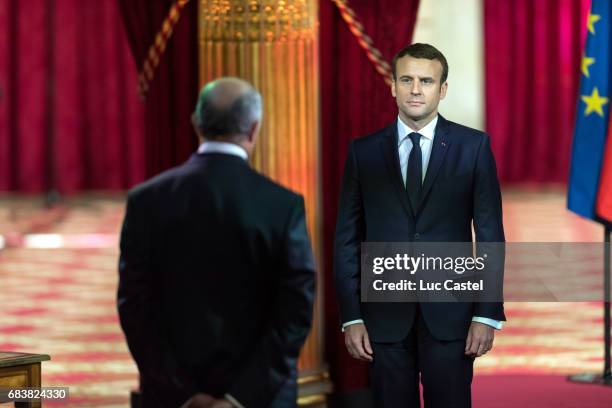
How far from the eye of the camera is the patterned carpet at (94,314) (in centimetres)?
643

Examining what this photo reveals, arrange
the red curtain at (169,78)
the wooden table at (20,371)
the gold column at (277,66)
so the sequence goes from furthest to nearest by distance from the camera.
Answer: the red curtain at (169,78)
the gold column at (277,66)
the wooden table at (20,371)

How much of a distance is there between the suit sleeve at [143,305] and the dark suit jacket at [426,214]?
85 cm

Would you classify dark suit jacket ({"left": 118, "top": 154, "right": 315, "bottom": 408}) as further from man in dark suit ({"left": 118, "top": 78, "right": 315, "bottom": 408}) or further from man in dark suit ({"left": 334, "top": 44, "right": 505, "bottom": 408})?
man in dark suit ({"left": 334, "top": 44, "right": 505, "bottom": 408})

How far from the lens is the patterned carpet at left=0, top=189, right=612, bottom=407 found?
6.43 metres

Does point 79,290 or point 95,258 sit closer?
point 79,290

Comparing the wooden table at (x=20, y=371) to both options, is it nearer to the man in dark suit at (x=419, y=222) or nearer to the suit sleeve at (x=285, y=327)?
the man in dark suit at (x=419, y=222)

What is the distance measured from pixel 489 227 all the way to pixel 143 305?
1.09 m

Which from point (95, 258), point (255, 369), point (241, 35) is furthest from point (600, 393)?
point (95, 258)

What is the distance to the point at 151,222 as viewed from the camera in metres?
2.68

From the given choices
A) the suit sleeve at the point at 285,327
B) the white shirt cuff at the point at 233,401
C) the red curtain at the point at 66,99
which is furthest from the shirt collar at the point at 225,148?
the red curtain at the point at 66,99

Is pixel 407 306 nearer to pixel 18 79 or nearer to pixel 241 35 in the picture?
pixel 241 35

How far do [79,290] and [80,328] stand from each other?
1.59 metres

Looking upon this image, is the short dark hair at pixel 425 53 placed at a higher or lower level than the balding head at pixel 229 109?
higher

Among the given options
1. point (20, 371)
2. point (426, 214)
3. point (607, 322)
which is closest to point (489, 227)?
point (426, 214)
